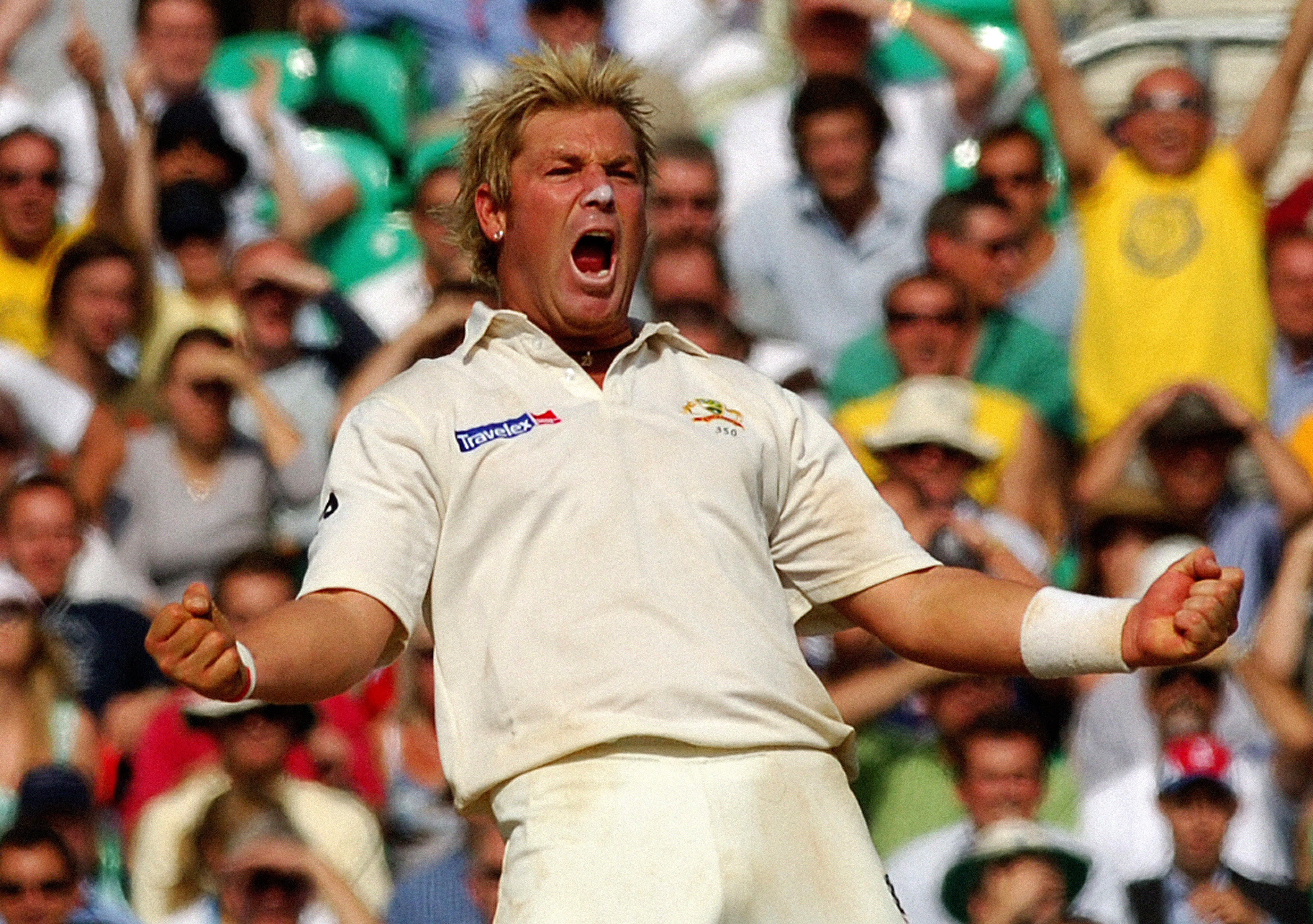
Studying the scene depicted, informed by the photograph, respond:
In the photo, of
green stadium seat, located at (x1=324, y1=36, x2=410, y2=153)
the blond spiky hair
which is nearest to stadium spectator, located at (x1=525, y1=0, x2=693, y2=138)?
green stadium seat, located at (x1=324, y1=36, x2=410, y2=153)

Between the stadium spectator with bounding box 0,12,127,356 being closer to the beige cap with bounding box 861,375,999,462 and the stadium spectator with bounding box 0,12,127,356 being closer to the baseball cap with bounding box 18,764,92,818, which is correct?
the baseball cap with bounding box 18,764,92,818

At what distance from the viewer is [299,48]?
29.3 feet

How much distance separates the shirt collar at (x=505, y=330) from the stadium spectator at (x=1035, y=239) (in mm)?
3887

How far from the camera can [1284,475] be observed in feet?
22.8

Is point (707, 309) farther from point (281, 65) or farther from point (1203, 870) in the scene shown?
point (281, 65)

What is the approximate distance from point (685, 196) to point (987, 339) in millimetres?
1087

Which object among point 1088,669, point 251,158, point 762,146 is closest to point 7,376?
point 251,158

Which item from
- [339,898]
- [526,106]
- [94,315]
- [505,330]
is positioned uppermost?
[526,106]

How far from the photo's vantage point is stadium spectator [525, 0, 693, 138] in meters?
8.04

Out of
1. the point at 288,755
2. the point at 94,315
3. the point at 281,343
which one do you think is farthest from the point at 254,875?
the point at 94,315

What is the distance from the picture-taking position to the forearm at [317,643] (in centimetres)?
324

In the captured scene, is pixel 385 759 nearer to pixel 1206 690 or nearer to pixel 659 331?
pixel 1206 690

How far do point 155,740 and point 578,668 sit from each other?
11.3ft

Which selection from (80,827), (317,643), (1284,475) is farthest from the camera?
(1284,475)
